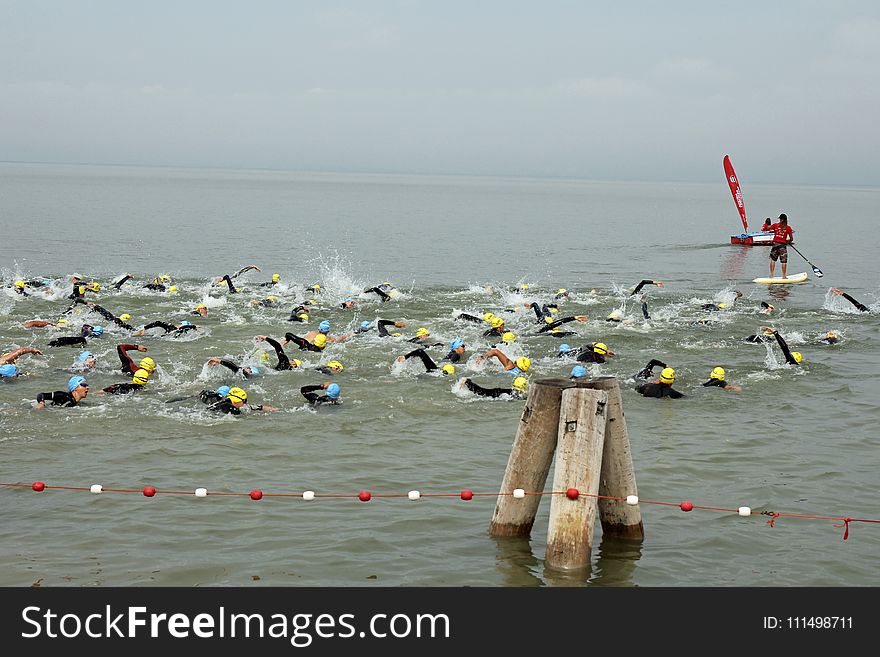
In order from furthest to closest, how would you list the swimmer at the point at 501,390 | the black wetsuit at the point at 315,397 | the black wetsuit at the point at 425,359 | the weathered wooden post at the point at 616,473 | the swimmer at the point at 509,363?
1. the swimmer at the point at 509,363
2. the black wetsuit at the point at 425,359
3. the swimmer at the point at 501,390
4. the black wetsuit at the point at 315,397
5. the weathered wooden post at the point at 616,473

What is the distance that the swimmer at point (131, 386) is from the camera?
14.6 m

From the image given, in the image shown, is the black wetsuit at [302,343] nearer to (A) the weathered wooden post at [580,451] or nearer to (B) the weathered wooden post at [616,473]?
(B) the weathered wooden post at [616,473]

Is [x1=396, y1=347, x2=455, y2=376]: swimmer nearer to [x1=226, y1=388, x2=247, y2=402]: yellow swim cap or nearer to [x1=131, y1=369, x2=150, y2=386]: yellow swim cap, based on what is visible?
[x1=226, y1=388, x2=247, y2=402]: yellow swim cap

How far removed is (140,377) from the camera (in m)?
14.8

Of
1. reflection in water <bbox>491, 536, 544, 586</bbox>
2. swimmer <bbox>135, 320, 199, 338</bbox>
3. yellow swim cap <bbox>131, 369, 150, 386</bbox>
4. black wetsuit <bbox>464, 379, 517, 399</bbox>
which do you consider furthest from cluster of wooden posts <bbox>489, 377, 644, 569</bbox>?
swimmer <bbox>135, 320, 199, 338</bbox>

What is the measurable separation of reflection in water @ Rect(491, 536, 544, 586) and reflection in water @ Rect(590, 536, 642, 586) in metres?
0.55

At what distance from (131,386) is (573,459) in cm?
994

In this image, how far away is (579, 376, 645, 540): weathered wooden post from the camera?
737 cm

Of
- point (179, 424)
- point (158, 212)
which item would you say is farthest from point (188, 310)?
point (158, 212)

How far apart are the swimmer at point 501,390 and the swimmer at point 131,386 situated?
551 centimetres

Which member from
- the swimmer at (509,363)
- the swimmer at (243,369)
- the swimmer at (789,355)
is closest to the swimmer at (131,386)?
the swimmer at (243,369)

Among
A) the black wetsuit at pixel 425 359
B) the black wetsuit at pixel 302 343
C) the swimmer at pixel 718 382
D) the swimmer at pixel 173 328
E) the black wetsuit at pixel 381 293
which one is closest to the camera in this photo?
the swimmer at pixel 718 382

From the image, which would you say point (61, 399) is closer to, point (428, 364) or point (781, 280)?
point (428, 364)

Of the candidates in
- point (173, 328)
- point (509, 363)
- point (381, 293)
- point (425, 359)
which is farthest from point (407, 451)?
point (381, 293)
